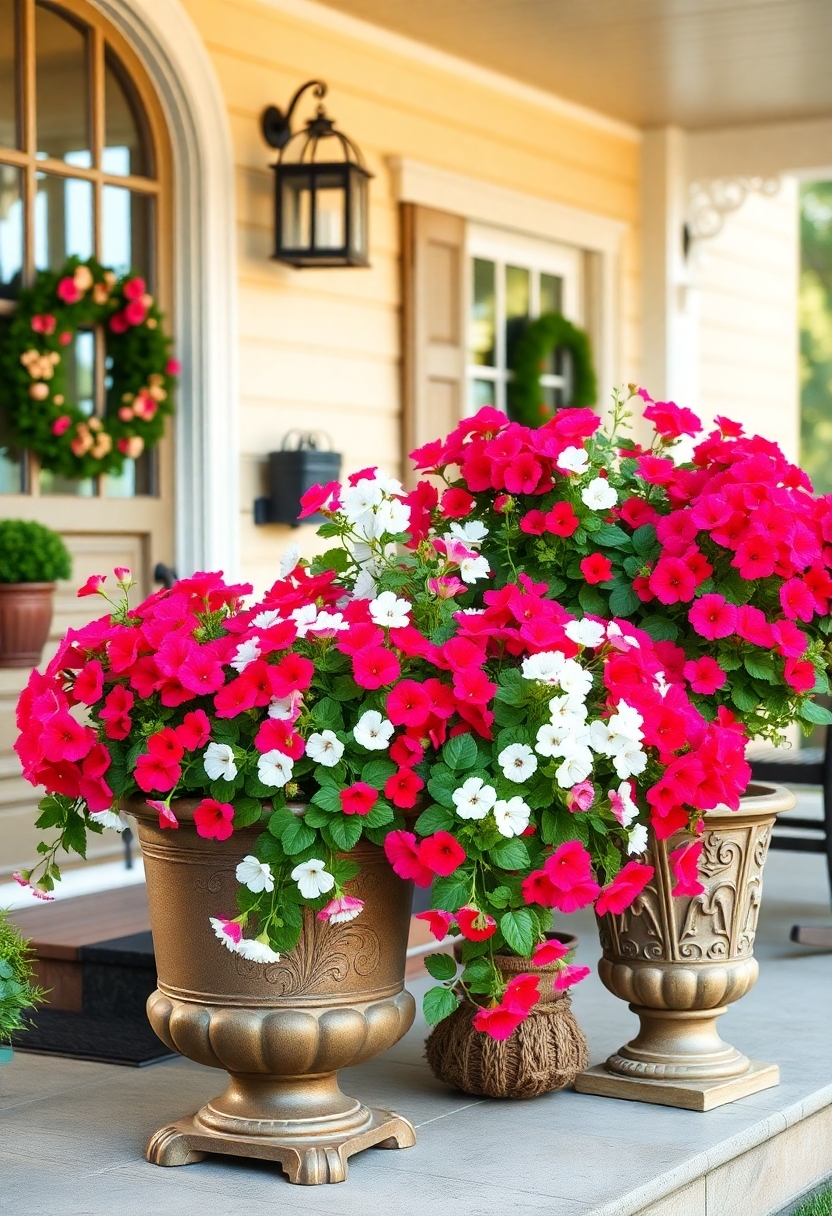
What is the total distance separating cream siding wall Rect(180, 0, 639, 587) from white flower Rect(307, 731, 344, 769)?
300cm

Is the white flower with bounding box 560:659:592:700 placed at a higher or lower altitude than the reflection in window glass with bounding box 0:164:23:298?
lower

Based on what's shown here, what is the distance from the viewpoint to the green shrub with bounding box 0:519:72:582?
429 cm

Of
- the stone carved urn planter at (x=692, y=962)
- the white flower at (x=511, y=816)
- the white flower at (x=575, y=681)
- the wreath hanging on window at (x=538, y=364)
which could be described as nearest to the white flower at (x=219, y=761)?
the white flower at (x=511, y=816)

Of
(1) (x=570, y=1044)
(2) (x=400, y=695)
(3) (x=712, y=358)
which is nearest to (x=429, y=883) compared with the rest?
(2) (x=400, y=695)

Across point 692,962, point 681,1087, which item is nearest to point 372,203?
point 692,962

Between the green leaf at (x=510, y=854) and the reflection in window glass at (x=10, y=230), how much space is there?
2797 mm

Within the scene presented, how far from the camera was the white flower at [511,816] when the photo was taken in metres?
2.34

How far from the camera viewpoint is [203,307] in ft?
16.7

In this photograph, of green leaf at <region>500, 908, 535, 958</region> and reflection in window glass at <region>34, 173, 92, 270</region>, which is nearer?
green leaf at <region>500, 908, 535, 958</region>

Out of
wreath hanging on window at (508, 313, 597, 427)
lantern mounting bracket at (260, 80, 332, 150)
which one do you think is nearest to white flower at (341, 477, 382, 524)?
lantern mounting bracket at (260, 80, 332, 150)

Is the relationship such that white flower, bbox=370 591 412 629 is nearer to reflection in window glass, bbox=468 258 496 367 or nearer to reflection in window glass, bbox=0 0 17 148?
reflection in window glass, bbox=0 0 17 148

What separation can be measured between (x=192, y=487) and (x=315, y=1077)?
112 inches

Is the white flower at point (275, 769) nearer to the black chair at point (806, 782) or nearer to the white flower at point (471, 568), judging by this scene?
the white flower at point (471, 568)

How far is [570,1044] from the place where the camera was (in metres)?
2.93
